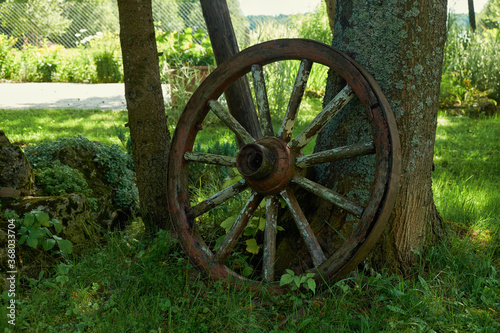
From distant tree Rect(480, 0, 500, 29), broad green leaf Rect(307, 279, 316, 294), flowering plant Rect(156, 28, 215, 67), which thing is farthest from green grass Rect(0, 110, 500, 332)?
distant tree Rect(480, 0, 500, 29)

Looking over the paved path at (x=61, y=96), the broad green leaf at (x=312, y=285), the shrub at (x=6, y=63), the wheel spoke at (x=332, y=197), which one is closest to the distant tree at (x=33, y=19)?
the shrub at (x=6, y=63)

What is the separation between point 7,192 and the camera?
8.41 feet

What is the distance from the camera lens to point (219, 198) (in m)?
2.45

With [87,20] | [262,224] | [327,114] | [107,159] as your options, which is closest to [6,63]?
[87,20]

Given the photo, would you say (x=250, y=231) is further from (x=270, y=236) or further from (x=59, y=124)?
(x=59, y=124)

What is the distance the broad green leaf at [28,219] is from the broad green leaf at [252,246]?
1.21 m

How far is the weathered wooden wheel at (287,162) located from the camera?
6.26ft

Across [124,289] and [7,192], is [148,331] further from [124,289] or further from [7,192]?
[7,192]

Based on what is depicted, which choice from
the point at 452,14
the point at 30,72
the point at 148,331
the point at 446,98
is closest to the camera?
the point at 148,331

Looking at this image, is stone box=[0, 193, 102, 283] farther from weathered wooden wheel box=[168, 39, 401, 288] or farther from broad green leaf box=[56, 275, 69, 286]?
weathered wooden wheel box=[168, 39, 401, 288]

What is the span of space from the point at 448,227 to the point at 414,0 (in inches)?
54.8

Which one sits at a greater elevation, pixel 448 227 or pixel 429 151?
pixel 429 151

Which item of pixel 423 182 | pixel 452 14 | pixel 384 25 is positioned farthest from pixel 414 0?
pixel 452 14

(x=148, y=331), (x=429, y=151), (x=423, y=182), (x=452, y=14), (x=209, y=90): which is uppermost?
(x=452, y=14)
